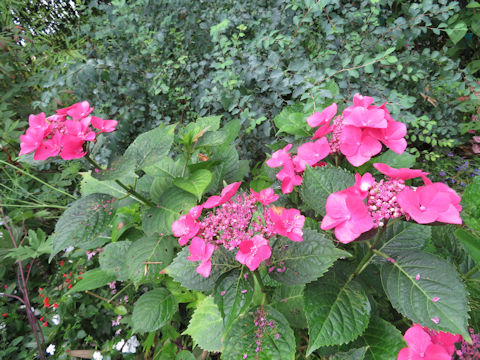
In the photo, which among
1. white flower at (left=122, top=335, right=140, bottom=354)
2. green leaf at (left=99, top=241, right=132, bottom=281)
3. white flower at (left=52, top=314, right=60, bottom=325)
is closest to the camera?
green leaf at (left=99, top=241, right=132, bottom=281)

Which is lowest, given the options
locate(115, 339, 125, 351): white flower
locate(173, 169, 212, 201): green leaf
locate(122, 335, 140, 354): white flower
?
locate(122, 335, 140, 354): white flower

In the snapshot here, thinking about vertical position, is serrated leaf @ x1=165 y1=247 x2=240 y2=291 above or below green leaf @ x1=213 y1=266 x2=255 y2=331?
above

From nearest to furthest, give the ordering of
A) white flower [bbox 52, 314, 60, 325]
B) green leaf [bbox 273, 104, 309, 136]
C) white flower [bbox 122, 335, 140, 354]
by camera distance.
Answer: green leaf [bbox 273, 104, 309, 136] < white flower [bbox 122, 335, 140, 354] < white flower [bbox 52, 314, 60, 325]

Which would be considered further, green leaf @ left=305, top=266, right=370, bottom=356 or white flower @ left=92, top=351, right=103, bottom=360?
white flower @ left=92, top=351, right=103, bottom=360

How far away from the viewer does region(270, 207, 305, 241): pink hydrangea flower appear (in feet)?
1.87

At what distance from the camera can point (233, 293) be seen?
0.60 m

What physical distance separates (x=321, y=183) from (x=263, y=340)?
1.24ft

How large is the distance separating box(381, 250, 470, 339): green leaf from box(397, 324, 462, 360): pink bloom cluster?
0.10ft

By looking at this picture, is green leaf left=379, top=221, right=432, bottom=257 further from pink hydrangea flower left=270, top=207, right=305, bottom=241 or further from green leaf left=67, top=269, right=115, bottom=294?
green leaf left=67, top=269, right=115, bottom=294

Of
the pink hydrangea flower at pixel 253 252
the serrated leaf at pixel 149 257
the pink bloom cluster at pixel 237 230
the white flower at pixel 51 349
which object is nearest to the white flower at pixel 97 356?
the white flower at pixel 51 349

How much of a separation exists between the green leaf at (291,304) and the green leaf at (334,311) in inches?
6.3

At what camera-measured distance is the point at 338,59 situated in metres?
1.51

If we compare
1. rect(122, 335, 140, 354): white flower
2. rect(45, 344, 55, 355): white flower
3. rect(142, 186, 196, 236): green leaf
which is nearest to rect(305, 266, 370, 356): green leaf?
rect(142, 186, 196, 236): green leaf

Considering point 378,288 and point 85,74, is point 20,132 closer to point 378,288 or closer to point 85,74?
point 85,74
